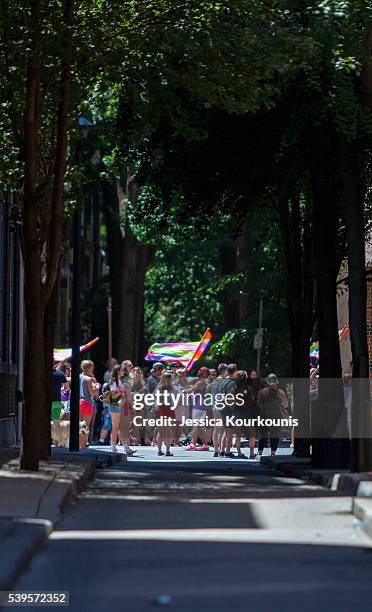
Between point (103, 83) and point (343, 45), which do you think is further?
point (103, 83)

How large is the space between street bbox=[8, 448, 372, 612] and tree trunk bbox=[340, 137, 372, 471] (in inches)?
45.1

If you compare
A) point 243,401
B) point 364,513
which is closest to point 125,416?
point 243,401

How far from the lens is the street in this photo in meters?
8.45

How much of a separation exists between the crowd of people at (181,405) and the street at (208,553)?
1250 centimetres

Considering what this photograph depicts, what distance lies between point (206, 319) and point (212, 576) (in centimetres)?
4494

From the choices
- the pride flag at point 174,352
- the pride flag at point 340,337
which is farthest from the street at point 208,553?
the pride flag at point 174,352

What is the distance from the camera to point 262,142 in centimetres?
2180

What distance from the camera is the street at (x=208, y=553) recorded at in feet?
27.7

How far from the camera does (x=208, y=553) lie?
1059 cm

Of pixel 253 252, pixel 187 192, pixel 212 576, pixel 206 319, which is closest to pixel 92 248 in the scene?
pixel 206 319

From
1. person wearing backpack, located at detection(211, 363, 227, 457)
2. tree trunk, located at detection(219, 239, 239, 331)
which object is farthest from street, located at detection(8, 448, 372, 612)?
tree trunk, located at detection(219, 239, 239, 331)

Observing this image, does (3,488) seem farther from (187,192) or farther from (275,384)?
(275,384)

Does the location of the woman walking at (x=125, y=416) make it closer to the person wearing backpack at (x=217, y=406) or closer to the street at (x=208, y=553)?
the person wearing backpack at (x=217, y=406)

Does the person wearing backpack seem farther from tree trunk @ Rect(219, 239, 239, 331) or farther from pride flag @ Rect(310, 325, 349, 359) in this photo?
tree trunk @ Rect(219, 239, 239, 331)
